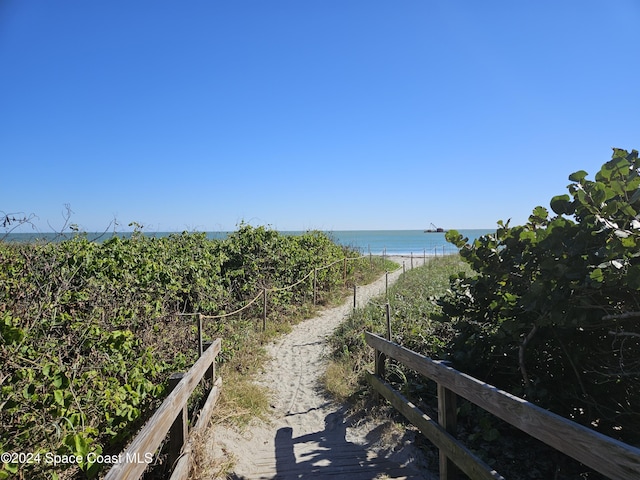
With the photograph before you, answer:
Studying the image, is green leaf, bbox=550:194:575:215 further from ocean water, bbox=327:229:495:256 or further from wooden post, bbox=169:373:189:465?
wooden post, bbox=169:373:189:465

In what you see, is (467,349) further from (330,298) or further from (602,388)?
(330,298)

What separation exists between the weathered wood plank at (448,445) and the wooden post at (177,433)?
2.16 m

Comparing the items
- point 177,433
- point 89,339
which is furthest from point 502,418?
point 89,339

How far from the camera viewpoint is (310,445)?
15.3 ft

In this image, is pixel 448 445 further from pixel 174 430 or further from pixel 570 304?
pixel 174 430

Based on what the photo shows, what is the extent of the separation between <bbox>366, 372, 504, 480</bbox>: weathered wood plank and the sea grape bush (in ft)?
2.35

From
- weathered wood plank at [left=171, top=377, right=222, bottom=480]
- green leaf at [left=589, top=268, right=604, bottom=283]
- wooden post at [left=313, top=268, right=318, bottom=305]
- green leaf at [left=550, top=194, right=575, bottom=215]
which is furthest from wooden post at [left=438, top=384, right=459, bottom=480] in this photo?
wooden post at [left=313, top=268, right=318, bottom=305]

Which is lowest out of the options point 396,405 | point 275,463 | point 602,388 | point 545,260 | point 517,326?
point 275,463

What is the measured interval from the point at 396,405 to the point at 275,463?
142 cm

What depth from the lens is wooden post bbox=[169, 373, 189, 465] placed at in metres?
3.53

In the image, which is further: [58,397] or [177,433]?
[177,433]

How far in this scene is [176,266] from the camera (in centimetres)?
700

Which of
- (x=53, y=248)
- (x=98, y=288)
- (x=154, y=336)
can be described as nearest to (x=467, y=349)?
(x=154, y=336)

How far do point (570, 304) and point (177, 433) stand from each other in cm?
338
